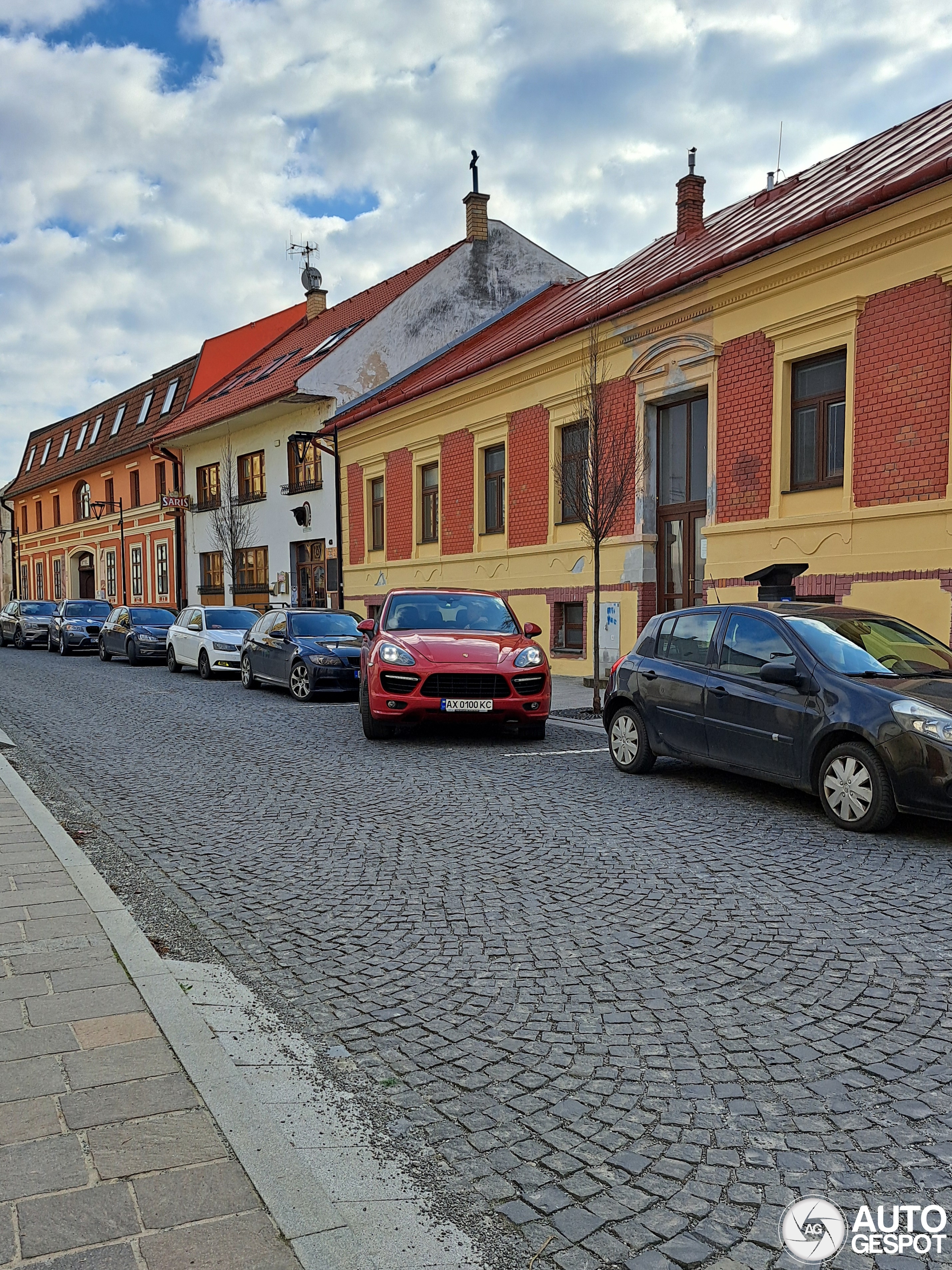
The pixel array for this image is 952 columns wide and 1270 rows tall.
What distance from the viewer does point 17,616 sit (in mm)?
33156

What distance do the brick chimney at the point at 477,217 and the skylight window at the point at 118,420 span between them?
861 inches

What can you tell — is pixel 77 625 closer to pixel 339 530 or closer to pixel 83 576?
pixel 339 530

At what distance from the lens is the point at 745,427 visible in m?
14.6

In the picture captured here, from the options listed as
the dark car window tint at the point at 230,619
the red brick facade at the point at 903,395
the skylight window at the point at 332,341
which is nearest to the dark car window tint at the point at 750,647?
the red brick facade at the point at 903,395

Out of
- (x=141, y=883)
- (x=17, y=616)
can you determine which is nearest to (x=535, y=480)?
(x=141, y=883)

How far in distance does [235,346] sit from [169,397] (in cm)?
344

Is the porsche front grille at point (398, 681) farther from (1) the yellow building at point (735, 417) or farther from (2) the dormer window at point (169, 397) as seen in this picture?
(2) the dormer window at point (169, 397)

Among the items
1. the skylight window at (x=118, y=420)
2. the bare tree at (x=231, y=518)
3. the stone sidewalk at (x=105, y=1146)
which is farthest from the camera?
the skylight window at (x=118, y=420)

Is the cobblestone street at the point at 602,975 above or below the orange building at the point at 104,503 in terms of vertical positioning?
below

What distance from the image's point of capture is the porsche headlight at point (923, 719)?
5906mm

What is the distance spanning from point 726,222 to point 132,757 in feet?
47.0

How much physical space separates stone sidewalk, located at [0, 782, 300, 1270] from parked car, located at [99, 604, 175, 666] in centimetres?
1981

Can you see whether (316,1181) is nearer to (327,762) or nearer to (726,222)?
(327,762)

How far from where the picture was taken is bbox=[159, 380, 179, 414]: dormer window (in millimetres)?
39969
